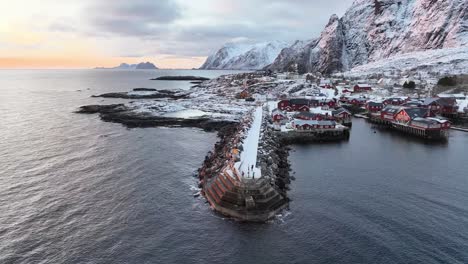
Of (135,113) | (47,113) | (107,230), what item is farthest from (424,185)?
(47,113)

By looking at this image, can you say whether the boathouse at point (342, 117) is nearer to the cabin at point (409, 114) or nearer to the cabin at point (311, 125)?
the cabin at point (409, 114)

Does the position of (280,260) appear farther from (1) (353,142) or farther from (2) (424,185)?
(1) (353,142)

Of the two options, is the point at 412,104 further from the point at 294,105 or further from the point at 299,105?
the point at 294,105

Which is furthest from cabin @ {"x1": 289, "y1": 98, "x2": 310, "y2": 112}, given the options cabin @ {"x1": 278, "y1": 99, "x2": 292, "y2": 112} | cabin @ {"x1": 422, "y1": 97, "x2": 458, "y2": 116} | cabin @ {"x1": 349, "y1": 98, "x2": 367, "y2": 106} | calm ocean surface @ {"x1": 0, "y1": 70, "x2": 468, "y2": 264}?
calm ocean surface @ {"x1": 0, "y1": 70, "x2": 468, "y2": 264}

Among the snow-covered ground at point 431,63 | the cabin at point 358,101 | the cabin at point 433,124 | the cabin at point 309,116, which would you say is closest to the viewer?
the cabin at point 433,124

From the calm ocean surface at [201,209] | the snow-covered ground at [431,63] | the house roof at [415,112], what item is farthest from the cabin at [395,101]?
the snow-covered ground at [431,63]

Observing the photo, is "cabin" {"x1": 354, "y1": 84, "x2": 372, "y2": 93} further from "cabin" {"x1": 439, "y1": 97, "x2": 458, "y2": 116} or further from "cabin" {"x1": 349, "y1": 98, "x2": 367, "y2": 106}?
"cabin" {"x1": 439, "y1": 97, "x2": 458, "y2": 116}
